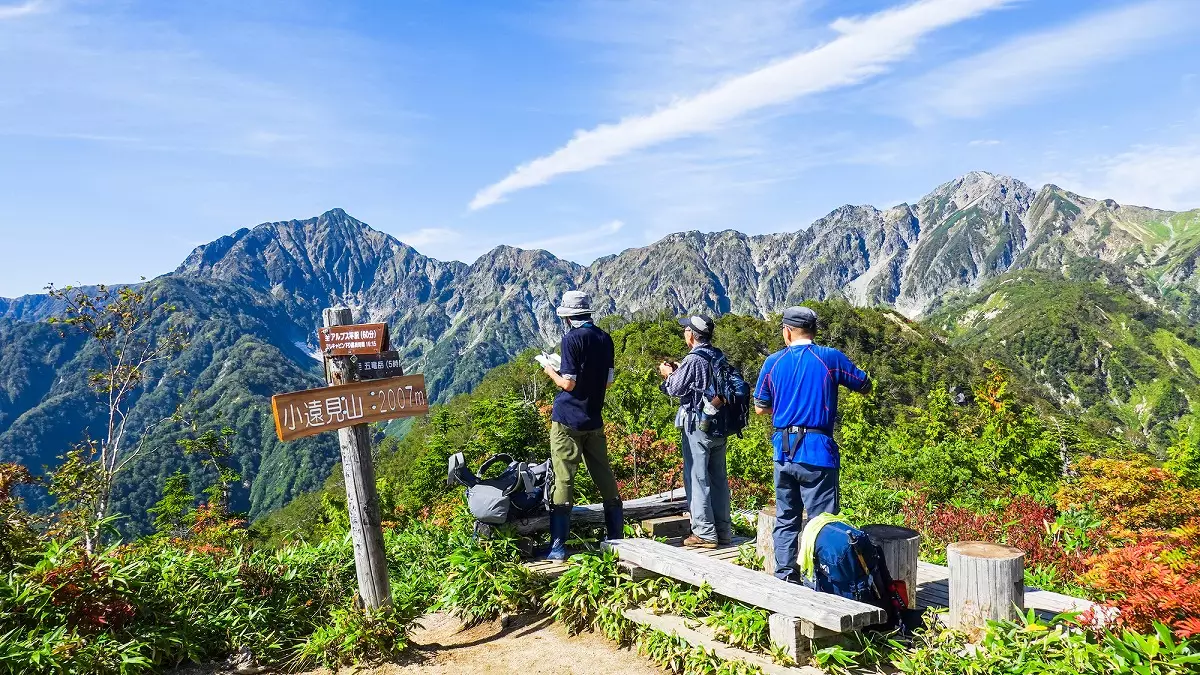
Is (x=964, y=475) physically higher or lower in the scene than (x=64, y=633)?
lower

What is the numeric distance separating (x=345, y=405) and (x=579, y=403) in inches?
70.4

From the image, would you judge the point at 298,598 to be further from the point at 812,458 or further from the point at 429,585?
the point at 812,458

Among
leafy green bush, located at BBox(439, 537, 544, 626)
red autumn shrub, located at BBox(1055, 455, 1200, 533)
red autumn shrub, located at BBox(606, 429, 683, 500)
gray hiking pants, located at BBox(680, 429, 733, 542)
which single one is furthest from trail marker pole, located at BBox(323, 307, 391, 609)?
red autumn shrub, located at BBox(1055, 455, 1200, 533)

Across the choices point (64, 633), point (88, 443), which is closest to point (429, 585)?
point (64, 633)

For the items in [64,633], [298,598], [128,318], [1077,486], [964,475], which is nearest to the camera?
[64,633]

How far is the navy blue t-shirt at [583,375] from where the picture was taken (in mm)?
5547

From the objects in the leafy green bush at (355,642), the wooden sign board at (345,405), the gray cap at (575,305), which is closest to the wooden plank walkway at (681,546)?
the leafy green bush at (355,642)

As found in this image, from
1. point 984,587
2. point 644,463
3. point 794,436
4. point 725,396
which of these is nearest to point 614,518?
point 725,396

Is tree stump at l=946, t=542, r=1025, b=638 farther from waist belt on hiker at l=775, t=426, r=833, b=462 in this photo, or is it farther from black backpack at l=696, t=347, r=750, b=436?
black backpack at l=696, t=347, r=750, b=436

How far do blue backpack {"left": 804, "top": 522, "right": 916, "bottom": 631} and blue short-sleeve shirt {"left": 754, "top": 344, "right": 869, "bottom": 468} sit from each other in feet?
1.73

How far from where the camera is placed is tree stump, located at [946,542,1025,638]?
411 centimetres

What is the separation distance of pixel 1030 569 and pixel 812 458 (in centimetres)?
325

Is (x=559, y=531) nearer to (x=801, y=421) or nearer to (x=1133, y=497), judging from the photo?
(x=801, y=421)

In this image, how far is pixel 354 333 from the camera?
5.33m
